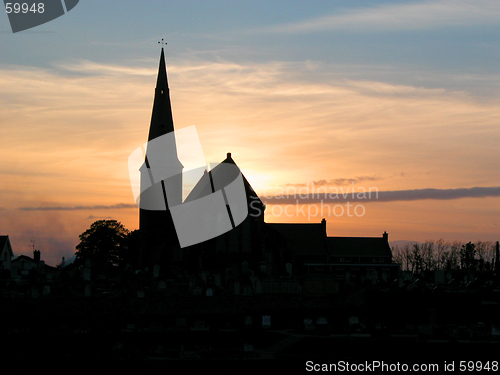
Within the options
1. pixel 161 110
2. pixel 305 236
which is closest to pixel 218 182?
pixel 161 110

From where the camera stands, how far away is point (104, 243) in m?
74.6

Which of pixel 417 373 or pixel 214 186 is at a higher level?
pixel 214 186

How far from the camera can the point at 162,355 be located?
21.6m

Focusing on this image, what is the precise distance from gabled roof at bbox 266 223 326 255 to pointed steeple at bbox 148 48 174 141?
19713 mm

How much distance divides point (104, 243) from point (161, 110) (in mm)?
20644

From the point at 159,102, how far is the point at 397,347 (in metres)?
44.6

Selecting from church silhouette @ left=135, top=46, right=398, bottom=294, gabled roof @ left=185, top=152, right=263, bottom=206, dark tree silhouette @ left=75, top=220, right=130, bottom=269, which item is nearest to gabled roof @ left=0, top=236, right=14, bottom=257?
dark tree silhouette @ left=75, top=220, right=130, bottom=269

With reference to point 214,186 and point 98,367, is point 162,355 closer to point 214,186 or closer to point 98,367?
point 98,367

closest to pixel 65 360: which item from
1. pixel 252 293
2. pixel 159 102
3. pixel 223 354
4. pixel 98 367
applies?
pixel 98 367

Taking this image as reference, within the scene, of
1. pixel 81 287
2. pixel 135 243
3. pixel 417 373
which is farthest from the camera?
pixel 135 243

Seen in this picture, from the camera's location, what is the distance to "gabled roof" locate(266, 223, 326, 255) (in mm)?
74031

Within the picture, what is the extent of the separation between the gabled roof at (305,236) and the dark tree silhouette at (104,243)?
1865cm

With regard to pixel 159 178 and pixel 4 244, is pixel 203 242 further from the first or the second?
pixel 4 244

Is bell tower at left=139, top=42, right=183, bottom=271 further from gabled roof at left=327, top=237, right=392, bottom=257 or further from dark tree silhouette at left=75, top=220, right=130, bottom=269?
gabled roof at left=327, top=237, right=392, bottom=257
